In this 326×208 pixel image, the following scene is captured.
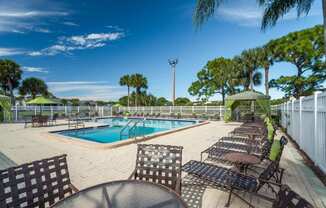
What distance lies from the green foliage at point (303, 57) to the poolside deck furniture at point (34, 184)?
22.6 m

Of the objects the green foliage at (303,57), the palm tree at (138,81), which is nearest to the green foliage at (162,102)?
the palm tree at (138,81)

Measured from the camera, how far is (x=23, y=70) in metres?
24.3

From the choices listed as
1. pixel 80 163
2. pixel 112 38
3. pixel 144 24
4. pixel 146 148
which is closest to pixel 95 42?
pixel 112 38

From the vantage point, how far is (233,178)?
90.7 inches

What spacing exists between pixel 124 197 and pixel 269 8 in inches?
244

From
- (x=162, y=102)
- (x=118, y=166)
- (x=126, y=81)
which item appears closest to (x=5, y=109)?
(x=118, y=166)

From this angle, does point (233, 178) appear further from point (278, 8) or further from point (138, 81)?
point (138, 81)

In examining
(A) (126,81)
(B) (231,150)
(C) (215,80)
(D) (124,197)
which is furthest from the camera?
(A) (126,81)

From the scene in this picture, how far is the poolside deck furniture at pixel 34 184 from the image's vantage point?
132 centimetres

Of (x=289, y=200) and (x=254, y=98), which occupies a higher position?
(x=254, y=98)

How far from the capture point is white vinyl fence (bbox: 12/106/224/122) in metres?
14.5

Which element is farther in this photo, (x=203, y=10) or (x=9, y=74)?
(x=9, y=74)

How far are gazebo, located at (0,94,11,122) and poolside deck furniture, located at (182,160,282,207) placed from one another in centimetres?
1577

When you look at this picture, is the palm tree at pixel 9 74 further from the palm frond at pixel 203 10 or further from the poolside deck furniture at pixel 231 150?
the poolside deck furniture at pixel 231 150
